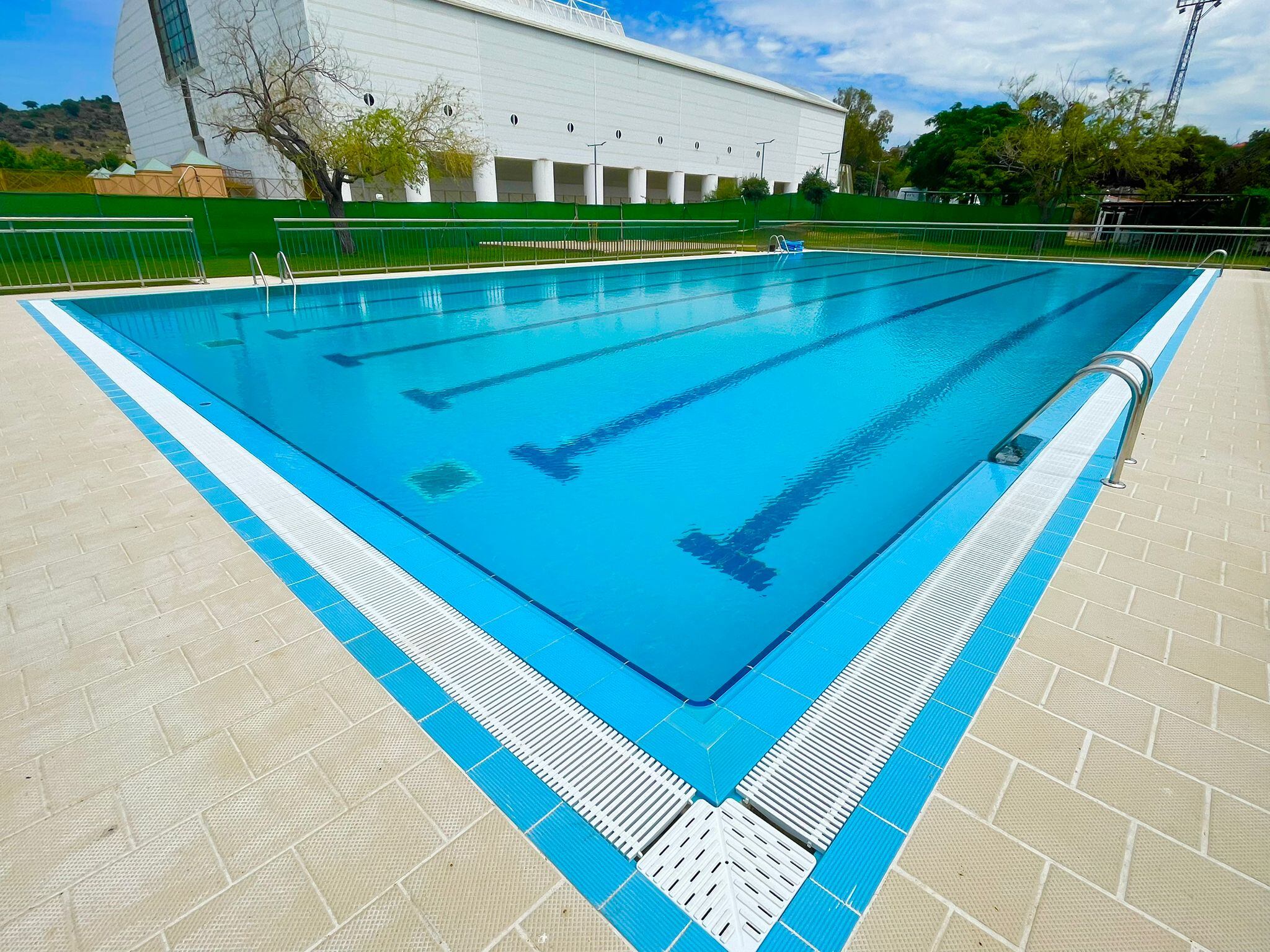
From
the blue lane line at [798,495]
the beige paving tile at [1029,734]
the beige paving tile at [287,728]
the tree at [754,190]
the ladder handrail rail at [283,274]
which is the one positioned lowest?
the blue lane line at [798,495]

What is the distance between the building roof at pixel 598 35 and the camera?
29.8 m

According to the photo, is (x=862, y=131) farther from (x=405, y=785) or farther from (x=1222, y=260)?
(x=405, y=785)

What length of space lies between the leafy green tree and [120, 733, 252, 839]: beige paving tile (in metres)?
34.8

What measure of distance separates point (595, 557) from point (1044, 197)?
28.6 metres

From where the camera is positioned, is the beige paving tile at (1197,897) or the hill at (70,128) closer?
the beige paving tile at (1197,897)

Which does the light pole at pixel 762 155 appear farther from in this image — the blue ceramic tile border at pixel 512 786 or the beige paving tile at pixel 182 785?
the beige paving tile at pixel 182 785

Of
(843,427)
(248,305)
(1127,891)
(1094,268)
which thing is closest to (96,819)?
(1127,891)

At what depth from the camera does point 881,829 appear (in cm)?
145

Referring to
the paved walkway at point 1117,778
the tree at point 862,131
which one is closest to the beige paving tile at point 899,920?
the paved walkway at point 1117,778

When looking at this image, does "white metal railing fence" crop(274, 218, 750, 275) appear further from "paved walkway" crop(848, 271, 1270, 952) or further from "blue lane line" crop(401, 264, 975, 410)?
"paved walkway" crop(848, 271, 1270, 952)

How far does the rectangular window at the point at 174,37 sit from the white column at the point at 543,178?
1802 centimetres

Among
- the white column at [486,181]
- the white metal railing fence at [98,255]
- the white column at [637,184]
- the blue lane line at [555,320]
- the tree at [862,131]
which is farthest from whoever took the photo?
the tree at [862,131]

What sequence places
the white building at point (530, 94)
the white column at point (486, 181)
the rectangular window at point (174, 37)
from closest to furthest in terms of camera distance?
1. the white building at point (530, 94)
2. the white column at point (486, 181)
3. the rectangular window at point (174, 37)

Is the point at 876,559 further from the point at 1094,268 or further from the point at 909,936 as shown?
the point at 1094,268
